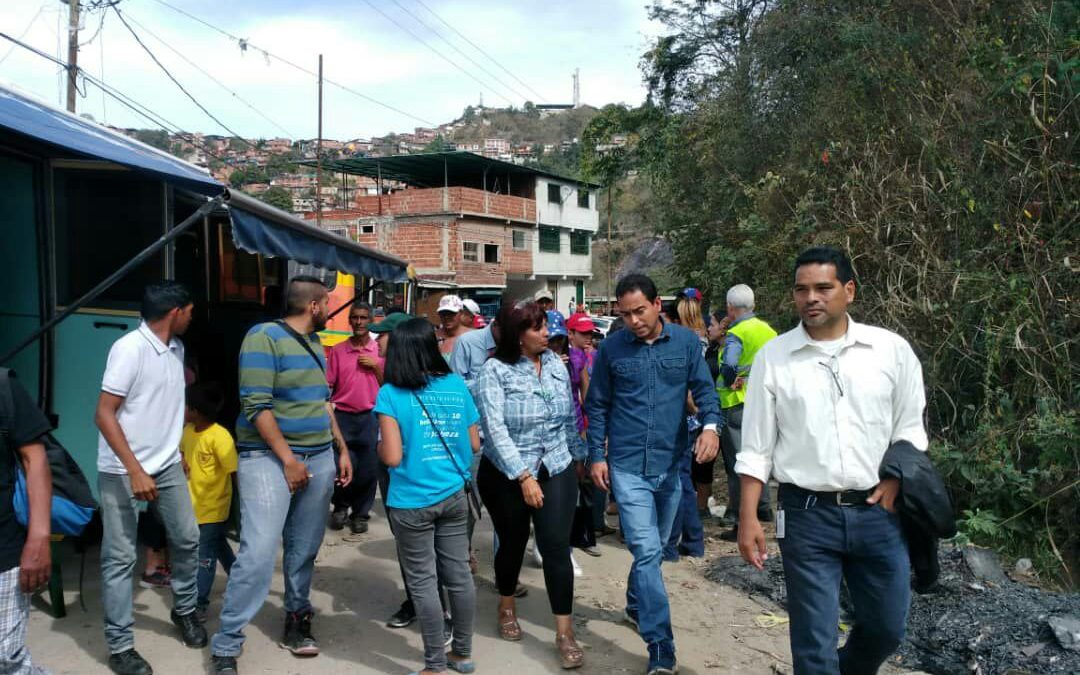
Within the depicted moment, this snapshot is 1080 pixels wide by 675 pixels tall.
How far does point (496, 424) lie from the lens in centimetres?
397

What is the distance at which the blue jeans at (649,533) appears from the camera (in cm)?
377

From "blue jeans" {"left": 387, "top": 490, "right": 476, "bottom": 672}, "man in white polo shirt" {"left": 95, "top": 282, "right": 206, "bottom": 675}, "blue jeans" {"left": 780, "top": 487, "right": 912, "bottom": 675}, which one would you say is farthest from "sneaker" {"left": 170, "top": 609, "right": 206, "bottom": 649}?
"blue jeans" {"left": 780, "top": 487, "right": 912, "bottom": 675}

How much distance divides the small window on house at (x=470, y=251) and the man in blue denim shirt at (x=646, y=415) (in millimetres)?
28188

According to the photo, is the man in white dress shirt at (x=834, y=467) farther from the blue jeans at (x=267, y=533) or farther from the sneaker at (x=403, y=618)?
the sneaker at (x=403, y=618)

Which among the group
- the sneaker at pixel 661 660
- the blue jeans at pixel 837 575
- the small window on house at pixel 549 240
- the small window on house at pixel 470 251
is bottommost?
the sneaker at pixel 661 660

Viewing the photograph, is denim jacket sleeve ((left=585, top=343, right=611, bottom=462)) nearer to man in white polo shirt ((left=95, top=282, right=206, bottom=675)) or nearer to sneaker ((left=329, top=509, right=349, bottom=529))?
man in white polo shirt ((left=95, top=282, right=206, bottom=675))

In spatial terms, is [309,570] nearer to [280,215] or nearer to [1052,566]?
[280,215]

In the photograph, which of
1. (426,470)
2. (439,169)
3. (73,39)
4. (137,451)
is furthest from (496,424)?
(439,169)

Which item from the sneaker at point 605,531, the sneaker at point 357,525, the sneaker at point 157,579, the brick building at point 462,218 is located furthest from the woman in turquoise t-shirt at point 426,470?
the brick building at point 462,218

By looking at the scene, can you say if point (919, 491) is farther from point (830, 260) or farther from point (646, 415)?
point (646, 415)

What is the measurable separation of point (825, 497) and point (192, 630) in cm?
323

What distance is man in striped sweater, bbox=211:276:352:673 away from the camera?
3.71 meters

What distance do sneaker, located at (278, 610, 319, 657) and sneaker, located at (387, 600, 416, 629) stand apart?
49cm

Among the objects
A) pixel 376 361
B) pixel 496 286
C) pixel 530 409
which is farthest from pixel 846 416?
pixel 496 286
